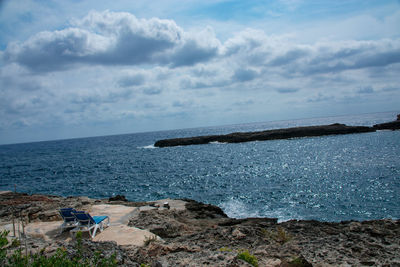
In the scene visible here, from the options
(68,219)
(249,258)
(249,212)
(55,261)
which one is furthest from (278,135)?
(55,261)

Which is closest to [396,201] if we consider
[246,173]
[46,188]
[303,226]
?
[303,226]

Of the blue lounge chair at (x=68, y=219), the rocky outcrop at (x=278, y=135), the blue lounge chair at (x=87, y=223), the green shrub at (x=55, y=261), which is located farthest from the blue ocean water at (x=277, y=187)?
the rocky outcrop at (x=278, y=135)

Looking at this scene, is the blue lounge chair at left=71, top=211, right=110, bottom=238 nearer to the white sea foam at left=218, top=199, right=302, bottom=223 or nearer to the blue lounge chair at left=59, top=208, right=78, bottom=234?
the blue lounge chair at left=59, top=208, right=78, bottom=234

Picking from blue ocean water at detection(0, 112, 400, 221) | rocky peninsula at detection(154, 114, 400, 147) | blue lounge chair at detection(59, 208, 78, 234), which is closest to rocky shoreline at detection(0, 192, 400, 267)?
blue lounge chair at detection(59, 208, 78, 234)

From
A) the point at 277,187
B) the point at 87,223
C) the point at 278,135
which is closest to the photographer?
the point at 87,223

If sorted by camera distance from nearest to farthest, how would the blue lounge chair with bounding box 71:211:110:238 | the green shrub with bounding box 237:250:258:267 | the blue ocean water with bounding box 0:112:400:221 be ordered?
the green shrub with bounding box 237:250:258:267 → the blue lounge chair with bounding box 71:211:110:238 → the blue ocean water with bounding box 0:112:400:221

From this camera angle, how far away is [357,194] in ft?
63.6

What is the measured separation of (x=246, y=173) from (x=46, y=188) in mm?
22759

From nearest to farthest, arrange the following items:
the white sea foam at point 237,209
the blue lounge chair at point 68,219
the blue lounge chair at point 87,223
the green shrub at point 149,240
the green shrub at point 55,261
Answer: the green shrub at point 55,261
the green shrub at point 149,240
the blue lounge chair at point 87,223
the blue lounge chair at point 68,219
the white sea foam at point 237,209

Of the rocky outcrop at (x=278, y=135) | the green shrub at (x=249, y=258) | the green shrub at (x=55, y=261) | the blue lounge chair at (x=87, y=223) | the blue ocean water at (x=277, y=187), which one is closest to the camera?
the green shrub at (x=55, y=261)

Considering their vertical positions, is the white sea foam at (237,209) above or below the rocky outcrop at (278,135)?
below

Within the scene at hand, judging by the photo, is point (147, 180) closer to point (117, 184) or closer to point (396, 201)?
point (117, 184)

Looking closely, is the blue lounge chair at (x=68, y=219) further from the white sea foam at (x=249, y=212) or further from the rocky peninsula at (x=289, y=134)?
the rocky peninsula at (x=289, y=134)

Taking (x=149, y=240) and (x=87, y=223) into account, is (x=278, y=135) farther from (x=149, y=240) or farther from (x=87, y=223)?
(x=149, y=240)
